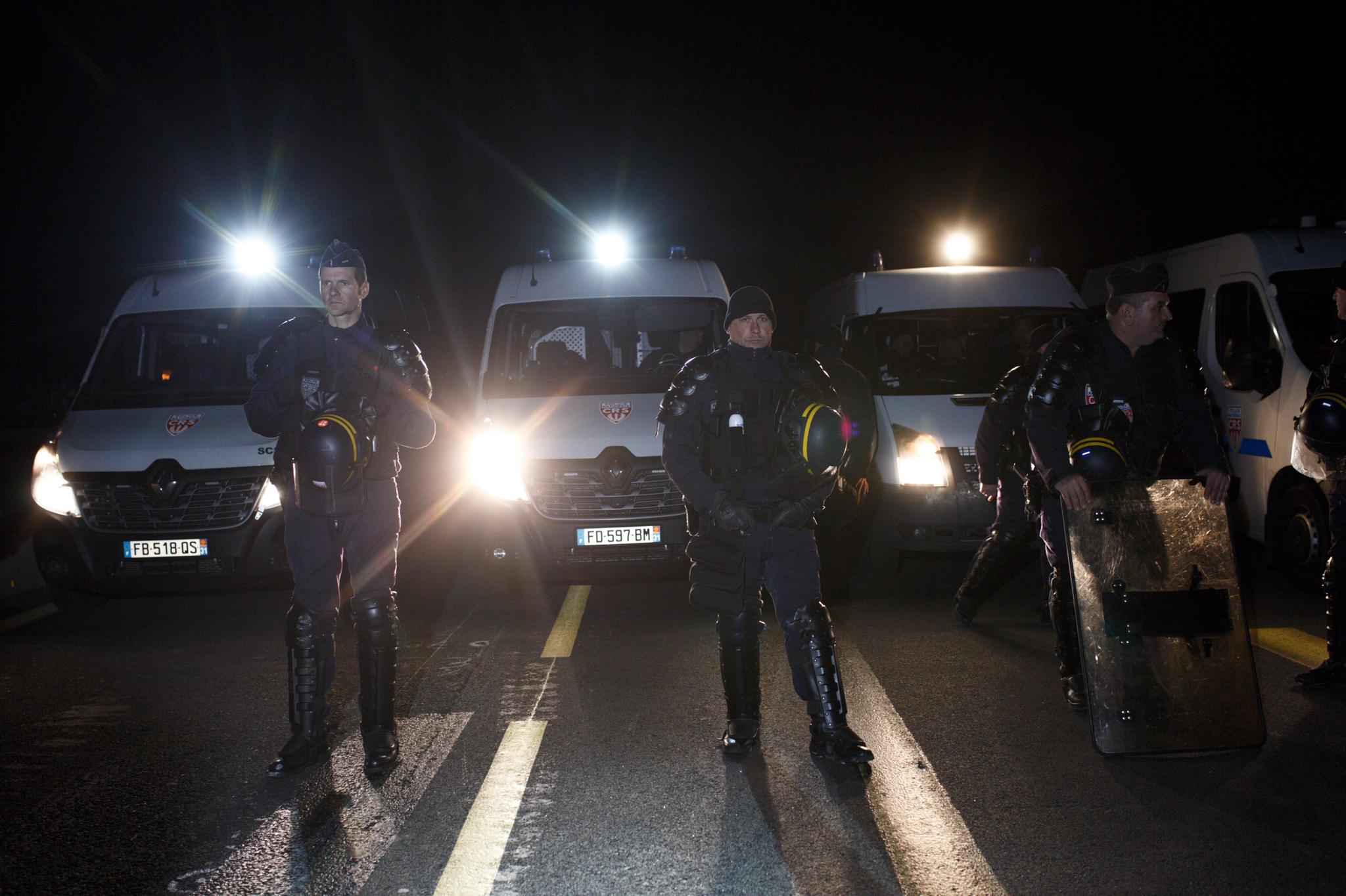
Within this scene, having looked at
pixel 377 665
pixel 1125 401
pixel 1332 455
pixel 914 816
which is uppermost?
pixel 1125 401

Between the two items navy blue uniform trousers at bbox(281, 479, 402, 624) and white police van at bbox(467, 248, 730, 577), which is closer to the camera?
navy blue uniform trousers at bbox(281, 479, 402, 624)

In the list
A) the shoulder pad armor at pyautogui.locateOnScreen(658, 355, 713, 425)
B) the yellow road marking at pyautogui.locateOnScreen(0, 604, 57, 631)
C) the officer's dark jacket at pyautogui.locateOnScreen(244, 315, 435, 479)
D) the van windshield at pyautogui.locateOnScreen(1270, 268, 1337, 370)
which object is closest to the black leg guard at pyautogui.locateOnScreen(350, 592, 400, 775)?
the officer's dark jacket at pyautogui.locateOnScreen(244, 315, 435, 479)

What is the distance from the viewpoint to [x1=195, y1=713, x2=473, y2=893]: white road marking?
3562 mm

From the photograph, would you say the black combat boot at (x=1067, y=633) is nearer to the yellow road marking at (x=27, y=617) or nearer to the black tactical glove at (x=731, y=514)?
the black tactical glove at (x=731, y=514)

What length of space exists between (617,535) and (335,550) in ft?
9.35

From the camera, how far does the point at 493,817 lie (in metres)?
4.04

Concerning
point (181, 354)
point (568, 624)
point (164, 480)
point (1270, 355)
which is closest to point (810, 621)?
point (568, 624)

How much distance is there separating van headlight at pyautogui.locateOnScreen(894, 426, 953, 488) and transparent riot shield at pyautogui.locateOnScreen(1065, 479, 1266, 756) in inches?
118

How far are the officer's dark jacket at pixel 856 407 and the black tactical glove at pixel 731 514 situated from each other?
2455mm

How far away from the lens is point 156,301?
8.64m

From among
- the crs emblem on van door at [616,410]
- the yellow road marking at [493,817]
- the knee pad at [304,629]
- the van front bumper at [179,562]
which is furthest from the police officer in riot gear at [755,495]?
the van front bumper at [179,562]

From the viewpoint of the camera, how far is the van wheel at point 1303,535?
286 inches

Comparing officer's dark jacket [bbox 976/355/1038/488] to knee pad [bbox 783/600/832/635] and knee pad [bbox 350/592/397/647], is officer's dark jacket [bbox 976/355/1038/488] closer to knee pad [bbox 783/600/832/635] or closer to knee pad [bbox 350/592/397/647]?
knee pad [bbox 783/600/832/635]

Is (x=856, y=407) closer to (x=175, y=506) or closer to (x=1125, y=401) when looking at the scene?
(x=1125, y=401)
